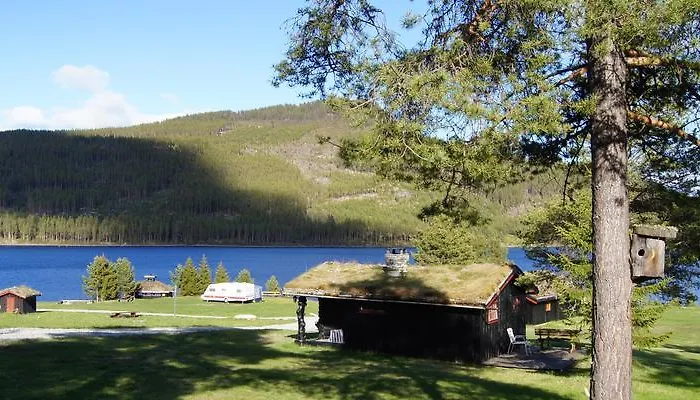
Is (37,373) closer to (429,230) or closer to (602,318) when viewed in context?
(602,318)

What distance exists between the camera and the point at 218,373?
18047mm

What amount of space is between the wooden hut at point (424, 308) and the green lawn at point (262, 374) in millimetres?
1056

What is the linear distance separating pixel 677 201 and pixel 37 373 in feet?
51.7

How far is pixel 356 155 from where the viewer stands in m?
9.07

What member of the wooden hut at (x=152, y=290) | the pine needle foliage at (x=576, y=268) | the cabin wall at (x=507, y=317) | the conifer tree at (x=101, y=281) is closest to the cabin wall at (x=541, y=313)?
the pine needle foliage at (x=576, y=268)

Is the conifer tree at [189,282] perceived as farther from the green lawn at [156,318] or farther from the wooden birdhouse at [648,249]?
the wooden birdhouse at [648,249]

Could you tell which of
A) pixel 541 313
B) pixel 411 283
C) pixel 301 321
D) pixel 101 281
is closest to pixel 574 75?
pixel 411 283

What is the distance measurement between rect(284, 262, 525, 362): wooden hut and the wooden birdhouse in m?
14.6

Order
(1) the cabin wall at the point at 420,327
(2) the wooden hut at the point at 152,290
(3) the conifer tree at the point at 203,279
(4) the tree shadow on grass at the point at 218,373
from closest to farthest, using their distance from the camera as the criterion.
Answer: (4) the tree shadow on grass at the point at 218,373, (1) the cabin wall at the point at 420,327, (2) the wooden hut at the point at 152,290, (3) the conifer tree at the point at 203,279

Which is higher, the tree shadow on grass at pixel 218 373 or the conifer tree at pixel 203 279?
the tree shadow on grass at pixel 218 373

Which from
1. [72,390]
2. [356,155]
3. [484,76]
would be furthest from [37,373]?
[484,76]

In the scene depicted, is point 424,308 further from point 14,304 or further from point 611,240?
point 14,304

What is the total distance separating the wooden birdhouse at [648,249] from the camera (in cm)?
795

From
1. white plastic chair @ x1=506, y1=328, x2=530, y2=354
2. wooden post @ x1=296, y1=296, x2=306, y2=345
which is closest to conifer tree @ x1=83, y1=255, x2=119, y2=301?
wooden post @ x1=296, y1=296, x2=306, y2=345
